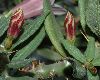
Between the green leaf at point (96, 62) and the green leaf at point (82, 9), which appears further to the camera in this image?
the green leaf at point (82, 9)

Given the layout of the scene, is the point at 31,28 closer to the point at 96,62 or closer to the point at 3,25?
the point at 3,25

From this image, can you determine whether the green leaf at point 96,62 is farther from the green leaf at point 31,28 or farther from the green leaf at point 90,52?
the green leaf at point 31,28

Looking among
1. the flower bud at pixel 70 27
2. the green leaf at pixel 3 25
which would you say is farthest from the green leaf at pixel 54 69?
the green leaf at pixel 3 25

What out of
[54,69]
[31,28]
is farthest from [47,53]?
[31,28]

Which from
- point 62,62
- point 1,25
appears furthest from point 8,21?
point 62,62

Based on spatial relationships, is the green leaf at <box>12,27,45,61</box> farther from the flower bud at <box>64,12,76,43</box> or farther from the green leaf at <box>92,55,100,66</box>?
the green leaf at <box>92,55,100,66</box>

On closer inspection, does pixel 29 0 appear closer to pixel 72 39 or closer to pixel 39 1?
pixel 39 1

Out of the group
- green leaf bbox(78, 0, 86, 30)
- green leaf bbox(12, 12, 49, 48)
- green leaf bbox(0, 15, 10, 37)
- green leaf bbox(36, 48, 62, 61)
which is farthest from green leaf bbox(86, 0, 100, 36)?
green leaf bbox(36, 48, 62, 61)
